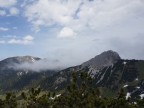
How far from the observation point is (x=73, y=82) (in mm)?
104812

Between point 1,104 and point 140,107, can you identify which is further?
point 140,107

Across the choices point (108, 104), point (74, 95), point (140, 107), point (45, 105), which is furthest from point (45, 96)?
point (140, 107)

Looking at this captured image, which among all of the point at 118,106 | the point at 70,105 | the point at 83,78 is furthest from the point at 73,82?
the point at 118,106

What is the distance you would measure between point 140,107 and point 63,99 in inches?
1403

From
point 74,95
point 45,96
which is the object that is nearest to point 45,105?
point 45,96

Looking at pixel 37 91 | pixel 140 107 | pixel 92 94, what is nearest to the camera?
pixel 37 91

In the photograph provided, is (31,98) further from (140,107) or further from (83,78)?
(140,107)

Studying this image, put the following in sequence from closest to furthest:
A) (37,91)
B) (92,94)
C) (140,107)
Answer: (37,91) < (92,94) < (140,107)

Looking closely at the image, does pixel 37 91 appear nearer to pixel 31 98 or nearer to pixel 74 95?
pixel 31 98

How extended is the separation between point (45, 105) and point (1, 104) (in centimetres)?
1628

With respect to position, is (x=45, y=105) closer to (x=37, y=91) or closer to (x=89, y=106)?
(x=37, y=91)

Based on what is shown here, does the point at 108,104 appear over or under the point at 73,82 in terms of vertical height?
under

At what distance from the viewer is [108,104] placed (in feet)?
359

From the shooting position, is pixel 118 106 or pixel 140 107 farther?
pixel 140 107
